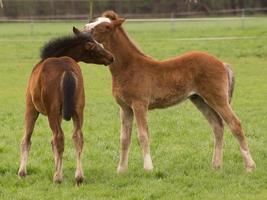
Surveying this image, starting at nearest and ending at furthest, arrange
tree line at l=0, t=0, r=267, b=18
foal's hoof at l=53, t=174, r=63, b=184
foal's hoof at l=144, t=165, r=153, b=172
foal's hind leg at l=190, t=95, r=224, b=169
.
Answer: foal's hoof at l=53, t=174, r=63, b=184 → foal's hoof at l=144, t=165, r=153, b=172 → foal's hind leg at l=190, t=95, r=224, b=169 → tree line at l=0, t=0, r=267, b=18

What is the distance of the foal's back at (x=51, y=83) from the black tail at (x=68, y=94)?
0.16 ft

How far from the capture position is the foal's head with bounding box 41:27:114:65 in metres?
7.92

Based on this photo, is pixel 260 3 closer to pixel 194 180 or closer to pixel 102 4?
pixel 102 4

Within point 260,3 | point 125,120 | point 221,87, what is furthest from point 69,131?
point 260,3

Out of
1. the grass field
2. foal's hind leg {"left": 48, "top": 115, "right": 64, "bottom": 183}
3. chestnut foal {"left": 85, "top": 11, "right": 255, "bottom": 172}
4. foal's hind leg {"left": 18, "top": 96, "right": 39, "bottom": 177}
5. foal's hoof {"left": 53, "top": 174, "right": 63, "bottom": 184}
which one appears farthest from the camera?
chestnut foal {"left": 85, "top": 11, "right": 255, "bottom": 172}

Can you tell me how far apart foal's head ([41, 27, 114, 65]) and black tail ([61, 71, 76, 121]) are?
719mm

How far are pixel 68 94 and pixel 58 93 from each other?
0.48 feet

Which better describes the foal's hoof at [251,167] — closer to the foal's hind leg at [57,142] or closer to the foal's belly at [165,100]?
the foal's belly at [165,100]

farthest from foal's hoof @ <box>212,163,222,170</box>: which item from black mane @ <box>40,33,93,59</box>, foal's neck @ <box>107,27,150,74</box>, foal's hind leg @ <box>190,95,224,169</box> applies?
black mane @ <box>40,33,93,59</box>

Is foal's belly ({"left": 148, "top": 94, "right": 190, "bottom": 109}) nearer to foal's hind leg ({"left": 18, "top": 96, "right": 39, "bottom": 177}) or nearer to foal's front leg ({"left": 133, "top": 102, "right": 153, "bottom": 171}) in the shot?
foal's front leg ({"left": 133, "top": 102, "right": 153, "bottom": 171})

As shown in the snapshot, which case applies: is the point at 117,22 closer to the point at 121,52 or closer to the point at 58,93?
the point at 121,52

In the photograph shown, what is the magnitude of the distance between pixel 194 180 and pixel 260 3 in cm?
4727

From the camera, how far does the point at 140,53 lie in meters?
8.48

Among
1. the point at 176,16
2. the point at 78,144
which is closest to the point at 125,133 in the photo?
the point at 78,144
